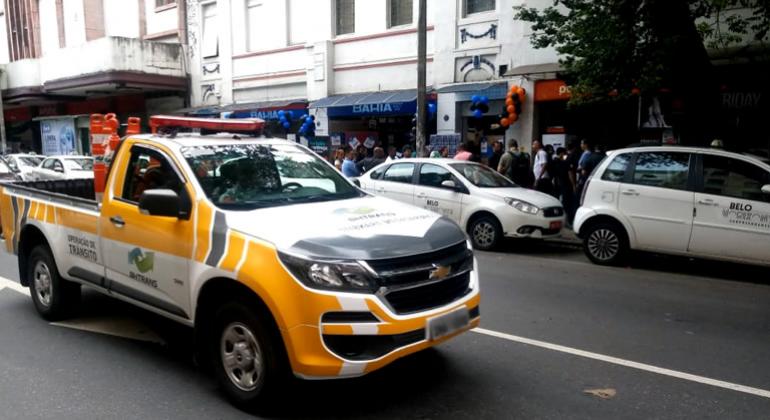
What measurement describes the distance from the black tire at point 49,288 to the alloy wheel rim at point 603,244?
690 centimetres

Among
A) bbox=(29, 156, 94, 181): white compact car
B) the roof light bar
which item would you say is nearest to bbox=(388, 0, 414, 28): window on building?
bbox=(29, 156, 94, 181): white compact car

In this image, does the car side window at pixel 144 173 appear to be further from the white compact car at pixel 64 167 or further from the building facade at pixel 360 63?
the white compact car at pixel 64 167

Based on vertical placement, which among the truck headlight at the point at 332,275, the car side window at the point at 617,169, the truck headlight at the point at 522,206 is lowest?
the truck headlight at the point at 522,206

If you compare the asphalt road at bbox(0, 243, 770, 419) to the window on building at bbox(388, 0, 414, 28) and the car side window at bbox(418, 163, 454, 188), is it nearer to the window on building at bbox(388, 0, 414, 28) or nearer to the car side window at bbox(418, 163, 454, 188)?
the car side window at bbox(418, 163, 454, 188)

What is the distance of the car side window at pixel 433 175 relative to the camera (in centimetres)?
1068

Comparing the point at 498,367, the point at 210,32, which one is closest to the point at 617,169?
the point at 498,367

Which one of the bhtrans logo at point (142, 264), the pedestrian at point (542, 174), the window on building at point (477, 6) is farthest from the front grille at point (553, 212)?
the window on building at point (477, 6)

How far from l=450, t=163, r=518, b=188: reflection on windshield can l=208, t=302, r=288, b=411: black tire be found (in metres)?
7.08

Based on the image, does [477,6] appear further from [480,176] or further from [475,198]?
[475,198]

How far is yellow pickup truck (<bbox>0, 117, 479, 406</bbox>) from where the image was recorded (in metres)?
3.49

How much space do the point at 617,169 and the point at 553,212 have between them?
155cm

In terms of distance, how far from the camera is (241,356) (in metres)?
3.86

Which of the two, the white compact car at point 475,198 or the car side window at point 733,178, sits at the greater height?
the car side window at point 733,178

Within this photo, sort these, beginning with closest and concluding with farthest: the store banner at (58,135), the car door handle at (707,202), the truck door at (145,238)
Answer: the truck door at (145,238), the car door handle at (707,202), the store banner at (58,135)
